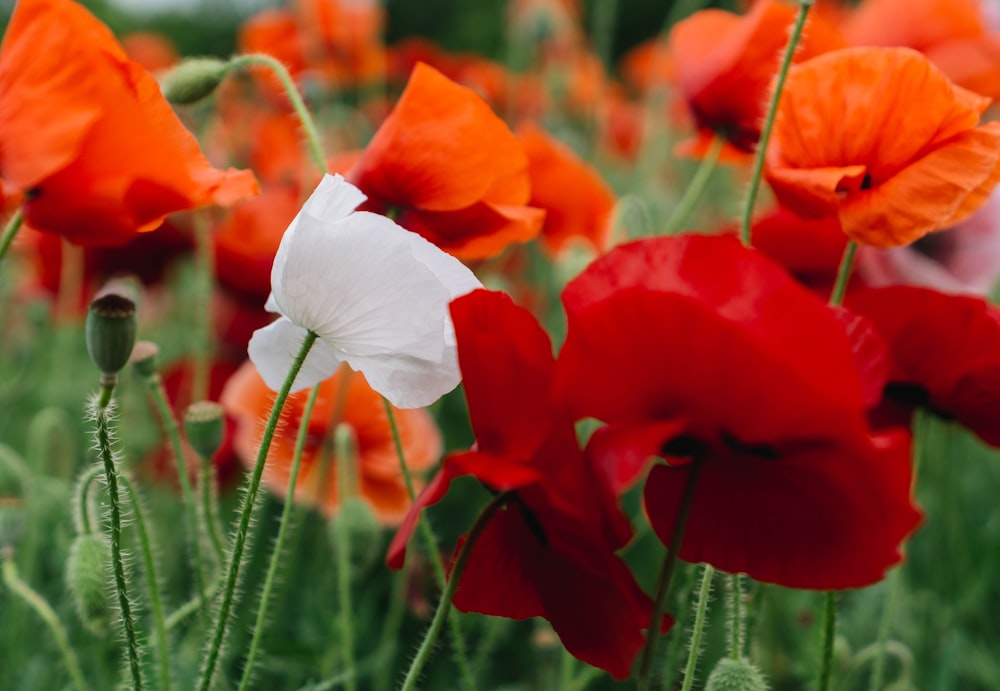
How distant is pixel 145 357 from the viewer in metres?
0.81

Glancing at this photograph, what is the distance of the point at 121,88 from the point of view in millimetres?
636

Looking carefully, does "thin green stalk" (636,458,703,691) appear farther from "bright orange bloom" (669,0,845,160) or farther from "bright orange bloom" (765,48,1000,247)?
"bright orange bloom" (669,0,845,160)

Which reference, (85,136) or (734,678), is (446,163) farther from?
(734,678)

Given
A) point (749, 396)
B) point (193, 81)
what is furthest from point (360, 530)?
point (749, 396)

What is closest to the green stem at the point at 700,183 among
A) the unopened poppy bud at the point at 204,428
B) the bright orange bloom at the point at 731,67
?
the bright orange bloom at the point at 731,67

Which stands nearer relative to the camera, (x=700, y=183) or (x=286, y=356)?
(x=286, y=356)

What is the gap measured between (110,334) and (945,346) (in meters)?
0.51

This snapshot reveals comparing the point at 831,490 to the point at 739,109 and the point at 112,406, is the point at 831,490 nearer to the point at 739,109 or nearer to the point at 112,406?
the point at 112,406

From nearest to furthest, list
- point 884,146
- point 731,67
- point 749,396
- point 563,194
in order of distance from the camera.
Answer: point 749,396, point 884,146, point 731,67, point 563,194

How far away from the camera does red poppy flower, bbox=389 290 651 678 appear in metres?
0.52

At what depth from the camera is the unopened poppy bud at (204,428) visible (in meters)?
0.84

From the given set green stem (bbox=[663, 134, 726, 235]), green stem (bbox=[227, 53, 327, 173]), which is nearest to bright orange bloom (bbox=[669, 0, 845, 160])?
green stem (bbox=[663, 134, 726, 235])

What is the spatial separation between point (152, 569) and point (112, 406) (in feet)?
0.65

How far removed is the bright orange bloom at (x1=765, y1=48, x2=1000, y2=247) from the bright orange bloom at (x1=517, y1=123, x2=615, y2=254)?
0.77 m
